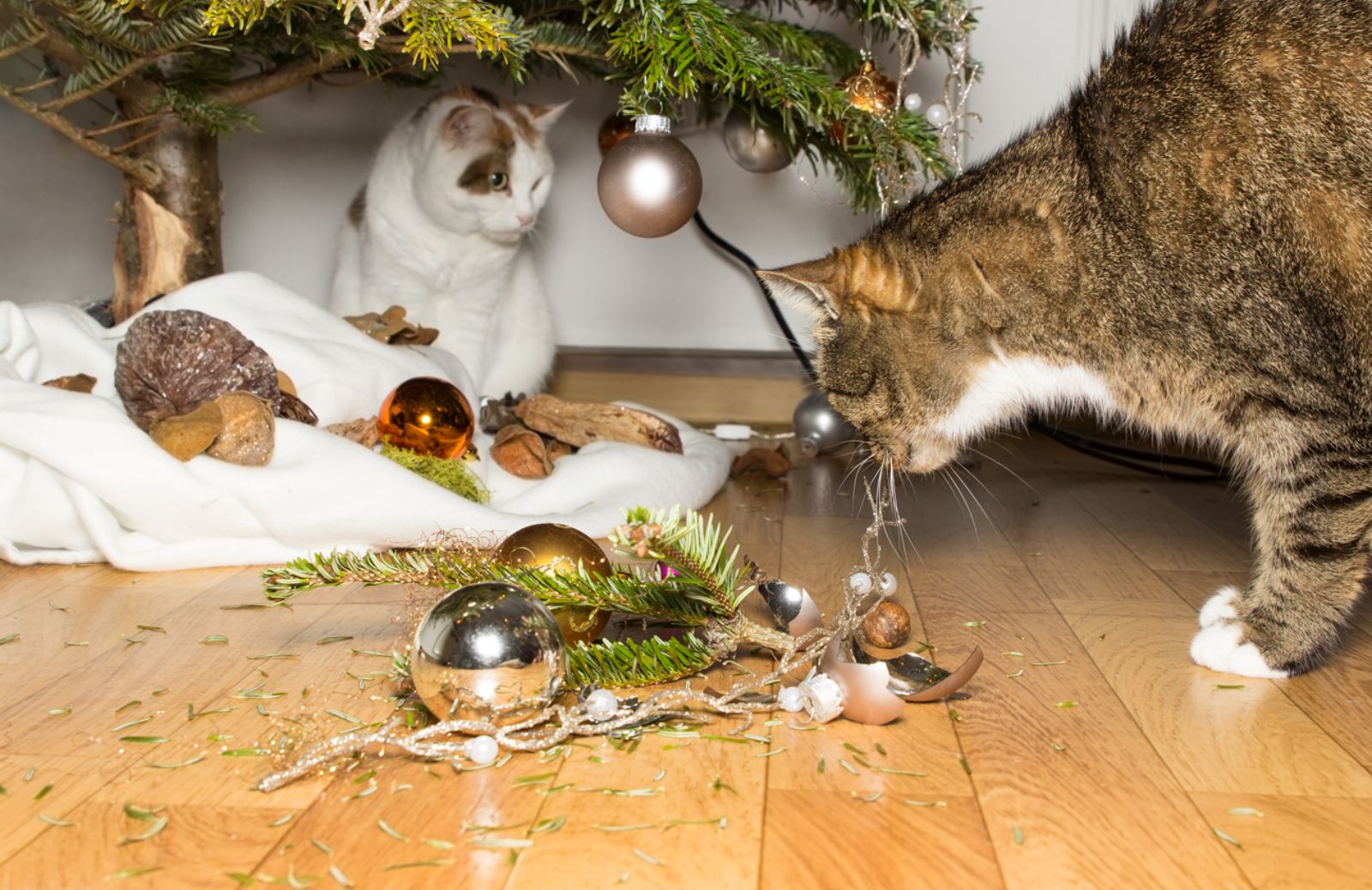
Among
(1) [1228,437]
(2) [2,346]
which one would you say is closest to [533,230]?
(2) [2,346]

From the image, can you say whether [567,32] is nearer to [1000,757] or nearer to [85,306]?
[85,306]

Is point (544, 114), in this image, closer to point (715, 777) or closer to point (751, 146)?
point (751, 146)

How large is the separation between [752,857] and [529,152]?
1.79 metres

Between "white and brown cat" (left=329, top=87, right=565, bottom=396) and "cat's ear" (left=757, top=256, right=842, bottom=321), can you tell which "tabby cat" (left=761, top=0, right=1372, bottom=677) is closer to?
"cat's ear" (left=757, top=256, right=842, bottom=321)

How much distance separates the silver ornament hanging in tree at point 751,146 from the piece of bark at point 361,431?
835 mm

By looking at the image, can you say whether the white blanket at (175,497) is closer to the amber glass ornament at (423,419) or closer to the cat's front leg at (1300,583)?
the amber glass ornament at (423,419)

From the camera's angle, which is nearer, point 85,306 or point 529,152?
point 85,306

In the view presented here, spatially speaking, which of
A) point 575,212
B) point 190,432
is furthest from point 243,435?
point 575,212

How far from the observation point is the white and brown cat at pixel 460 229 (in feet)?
7.29

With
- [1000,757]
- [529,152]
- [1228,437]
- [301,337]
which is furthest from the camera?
[529,152]

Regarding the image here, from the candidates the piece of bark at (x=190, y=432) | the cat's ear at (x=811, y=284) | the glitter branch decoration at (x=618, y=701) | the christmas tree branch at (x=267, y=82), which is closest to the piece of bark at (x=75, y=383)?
the piece of bark at (x=190, y=432)

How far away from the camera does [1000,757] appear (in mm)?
882

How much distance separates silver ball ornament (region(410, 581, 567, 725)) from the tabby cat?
55 cm

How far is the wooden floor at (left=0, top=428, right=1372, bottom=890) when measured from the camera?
2.37 feet
